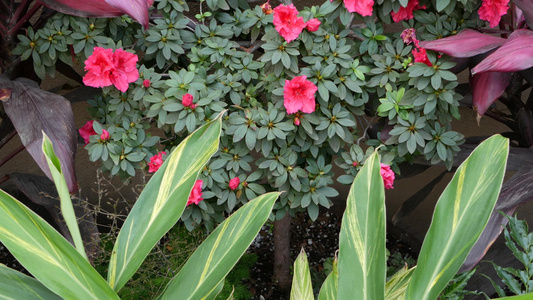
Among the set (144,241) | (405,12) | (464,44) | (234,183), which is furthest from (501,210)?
(144,241)

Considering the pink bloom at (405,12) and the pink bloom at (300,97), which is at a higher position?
the pink bloom at (405,12)

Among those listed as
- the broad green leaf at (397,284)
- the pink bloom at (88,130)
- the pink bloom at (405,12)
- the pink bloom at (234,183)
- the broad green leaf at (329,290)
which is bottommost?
the broad green leaf at (397,284)

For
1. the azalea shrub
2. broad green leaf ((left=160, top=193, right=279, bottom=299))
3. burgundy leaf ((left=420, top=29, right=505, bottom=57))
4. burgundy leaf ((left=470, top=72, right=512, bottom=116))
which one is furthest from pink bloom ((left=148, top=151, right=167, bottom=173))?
burgundy leaf ((left=470, top=72, right=512, bottom=116))

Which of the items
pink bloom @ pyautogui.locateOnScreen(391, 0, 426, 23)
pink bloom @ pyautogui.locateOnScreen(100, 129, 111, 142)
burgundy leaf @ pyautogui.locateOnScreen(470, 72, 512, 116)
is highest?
pink bloom @ pyautogui.locateOnScreen(391, 0, 426, 23)

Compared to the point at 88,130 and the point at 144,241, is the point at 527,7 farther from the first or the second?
the point at 88,130

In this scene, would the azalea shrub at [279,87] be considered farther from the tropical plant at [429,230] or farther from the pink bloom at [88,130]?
the tropical plant at [429,230]

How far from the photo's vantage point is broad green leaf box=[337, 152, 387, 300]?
2.68ft

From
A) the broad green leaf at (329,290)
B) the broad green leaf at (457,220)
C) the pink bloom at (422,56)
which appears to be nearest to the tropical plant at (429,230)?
the broad green leaf at (457,220)

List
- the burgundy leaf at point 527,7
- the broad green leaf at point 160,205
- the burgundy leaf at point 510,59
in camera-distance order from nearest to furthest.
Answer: the broad green leaf at point 160,205 < the burgundy leaf at point 510,59 < the burgundy leaf at point 527,7

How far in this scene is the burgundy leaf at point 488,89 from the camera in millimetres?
1378

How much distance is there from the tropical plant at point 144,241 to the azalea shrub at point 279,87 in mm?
391

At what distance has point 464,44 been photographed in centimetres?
134

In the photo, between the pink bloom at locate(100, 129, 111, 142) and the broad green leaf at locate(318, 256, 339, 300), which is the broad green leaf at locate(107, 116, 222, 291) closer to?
the broad green leaf at locate(318, 256, 339, 300)

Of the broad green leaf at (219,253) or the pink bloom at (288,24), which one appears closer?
the broad green leaf at (219,253)
